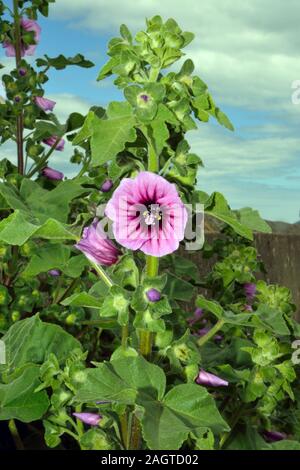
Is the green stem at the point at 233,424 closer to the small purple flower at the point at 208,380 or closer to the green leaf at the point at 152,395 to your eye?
the small purple flower at the point at 208,380

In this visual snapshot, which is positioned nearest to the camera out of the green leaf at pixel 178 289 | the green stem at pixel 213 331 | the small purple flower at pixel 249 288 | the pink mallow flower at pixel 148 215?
the pink mallow flower at pixel 148 215

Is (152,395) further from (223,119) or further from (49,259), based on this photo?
(49,259)

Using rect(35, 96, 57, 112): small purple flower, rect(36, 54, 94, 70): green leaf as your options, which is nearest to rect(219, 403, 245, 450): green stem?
rect(35, 96, 57, 112): small purple flower

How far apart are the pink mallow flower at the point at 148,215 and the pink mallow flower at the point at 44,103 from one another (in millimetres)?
1006

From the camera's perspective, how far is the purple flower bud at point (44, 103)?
189cm

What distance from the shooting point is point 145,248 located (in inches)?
35.9

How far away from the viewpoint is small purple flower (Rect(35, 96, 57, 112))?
74.4 inches

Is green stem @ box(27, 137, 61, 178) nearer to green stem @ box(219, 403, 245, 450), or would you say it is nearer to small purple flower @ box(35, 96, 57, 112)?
small purple flower @ box(35, 96, 57, 112)

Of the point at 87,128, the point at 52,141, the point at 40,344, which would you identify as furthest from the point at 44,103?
the point at 87,128

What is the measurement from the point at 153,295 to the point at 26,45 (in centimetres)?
131

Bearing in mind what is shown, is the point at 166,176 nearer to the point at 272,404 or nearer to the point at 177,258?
the point at 272,404

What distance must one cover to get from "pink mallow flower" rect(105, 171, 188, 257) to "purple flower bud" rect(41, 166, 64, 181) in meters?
0.95

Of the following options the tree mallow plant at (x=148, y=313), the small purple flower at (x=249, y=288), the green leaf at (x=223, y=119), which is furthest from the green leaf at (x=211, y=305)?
the small purple flower at (x=249, y=288)

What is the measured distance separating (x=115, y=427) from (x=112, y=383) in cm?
17
